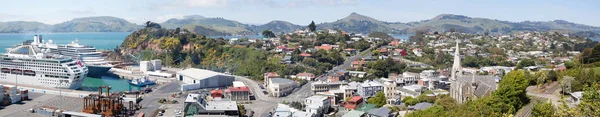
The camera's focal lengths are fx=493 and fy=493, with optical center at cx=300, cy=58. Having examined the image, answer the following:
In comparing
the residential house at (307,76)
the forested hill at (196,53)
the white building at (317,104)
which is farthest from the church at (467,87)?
the forested hill at (196,53)

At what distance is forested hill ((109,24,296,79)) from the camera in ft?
88.0

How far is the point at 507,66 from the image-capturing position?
85.6 feet

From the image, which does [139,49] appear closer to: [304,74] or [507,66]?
[304,74]

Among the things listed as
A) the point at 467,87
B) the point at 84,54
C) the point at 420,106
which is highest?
the point at 84,54

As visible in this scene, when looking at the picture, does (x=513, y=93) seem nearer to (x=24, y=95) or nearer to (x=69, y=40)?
(x=24, y=95)

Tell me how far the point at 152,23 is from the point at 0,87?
24665 millimetres

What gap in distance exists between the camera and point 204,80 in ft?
71.1

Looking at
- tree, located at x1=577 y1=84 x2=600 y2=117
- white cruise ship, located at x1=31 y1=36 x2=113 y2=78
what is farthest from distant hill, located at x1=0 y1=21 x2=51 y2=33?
Result: tree, located at x1=577 y1=84 x2=600 y2=117

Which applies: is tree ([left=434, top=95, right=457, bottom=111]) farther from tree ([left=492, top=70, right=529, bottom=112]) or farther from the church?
tree ([left=492, top=70, right=529, bottom=112])

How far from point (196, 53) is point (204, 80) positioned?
427 inches

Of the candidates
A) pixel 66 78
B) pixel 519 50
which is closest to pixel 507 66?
pixel 519 50

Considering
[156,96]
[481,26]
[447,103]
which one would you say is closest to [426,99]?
[447,103]

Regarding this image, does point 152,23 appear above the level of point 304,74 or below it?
above

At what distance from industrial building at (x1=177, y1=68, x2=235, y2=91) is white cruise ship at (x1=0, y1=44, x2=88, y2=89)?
4.83 m
